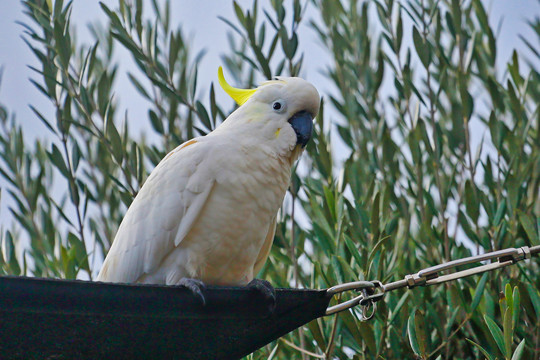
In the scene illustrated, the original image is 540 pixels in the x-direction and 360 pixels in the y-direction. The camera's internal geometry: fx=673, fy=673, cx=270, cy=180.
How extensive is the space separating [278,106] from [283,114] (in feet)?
0.08

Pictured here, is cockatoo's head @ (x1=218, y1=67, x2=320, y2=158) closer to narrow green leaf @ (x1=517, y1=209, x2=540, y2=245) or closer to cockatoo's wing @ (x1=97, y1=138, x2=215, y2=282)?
cockatoo's wing @ (x1=97, y1=138, x2=215, y2=282)

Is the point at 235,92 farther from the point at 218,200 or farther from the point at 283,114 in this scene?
the point at 218,200

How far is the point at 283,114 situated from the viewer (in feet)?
5.61

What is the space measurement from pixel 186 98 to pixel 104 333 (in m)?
1.25

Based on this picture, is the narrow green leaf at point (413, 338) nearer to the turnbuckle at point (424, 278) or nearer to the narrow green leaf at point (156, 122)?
the turnbuckle at point (424, 278)

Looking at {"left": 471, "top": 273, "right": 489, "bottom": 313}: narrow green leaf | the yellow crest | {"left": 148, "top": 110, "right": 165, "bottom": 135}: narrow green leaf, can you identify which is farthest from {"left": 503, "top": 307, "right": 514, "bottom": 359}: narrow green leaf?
{"left": 148, "top": 110, "right": 165, "bottom": 135}: narrow green leaf

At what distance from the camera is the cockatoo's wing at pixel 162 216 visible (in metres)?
1.61

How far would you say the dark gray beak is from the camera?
1.70m

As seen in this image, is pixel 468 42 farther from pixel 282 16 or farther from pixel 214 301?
pixel 214 301

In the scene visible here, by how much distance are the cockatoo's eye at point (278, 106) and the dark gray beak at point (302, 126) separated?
0.04 meters

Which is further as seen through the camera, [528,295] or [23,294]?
[528,295]

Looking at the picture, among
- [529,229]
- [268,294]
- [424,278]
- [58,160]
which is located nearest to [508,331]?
[424,278]

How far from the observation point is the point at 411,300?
7.45 feet

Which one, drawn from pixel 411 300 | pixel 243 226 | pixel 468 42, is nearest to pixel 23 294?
pixel 243 226
